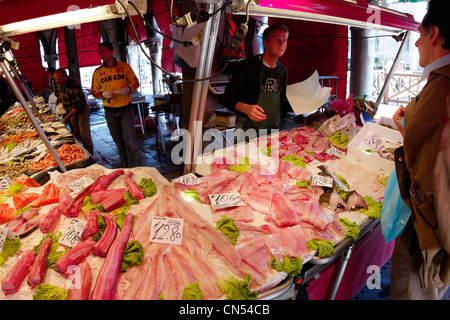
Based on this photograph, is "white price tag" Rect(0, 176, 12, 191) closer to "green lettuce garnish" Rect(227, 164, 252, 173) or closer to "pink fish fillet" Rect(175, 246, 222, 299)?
"pink fish fillet" Rect(175, 246, 222, 299)

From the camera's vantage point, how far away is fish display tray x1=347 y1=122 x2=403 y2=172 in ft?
9.83

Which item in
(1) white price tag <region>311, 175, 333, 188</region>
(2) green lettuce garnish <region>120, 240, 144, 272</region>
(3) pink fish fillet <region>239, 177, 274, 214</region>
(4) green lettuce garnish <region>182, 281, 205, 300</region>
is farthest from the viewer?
(1) white price tag <region>311, 175, 333, 188</region>

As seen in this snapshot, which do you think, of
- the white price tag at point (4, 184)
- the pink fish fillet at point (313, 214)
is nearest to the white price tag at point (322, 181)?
the pink fish fillet at point (313, 214)

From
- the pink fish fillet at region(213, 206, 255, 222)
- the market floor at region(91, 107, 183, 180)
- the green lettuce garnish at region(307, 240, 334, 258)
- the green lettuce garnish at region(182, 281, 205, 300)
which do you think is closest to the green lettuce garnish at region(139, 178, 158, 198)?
the pink fish fillet at region(213, 206, 255, 222)

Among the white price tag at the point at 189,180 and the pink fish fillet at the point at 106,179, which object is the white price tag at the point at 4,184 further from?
the white price tag at the point at 189,180

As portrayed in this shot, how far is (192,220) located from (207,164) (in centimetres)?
99

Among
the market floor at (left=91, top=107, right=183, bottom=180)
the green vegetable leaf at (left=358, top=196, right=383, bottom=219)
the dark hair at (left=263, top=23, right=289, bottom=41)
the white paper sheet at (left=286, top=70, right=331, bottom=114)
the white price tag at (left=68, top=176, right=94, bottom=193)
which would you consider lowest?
the market floor at (left=91, top=107, right=183, bottom=180)

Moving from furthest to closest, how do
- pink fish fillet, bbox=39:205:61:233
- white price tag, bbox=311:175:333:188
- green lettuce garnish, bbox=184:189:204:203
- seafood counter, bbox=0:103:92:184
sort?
seafood counter, bbox=0:103:92:184 → white price tag, bbox=311:175:333:188 → green lettuce garnish, bbox=184:189:204:203 → pink fish fillet, bbox=39:205:61:233

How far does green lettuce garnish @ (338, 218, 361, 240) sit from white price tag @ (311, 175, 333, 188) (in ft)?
1.39

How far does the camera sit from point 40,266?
65.7 inches

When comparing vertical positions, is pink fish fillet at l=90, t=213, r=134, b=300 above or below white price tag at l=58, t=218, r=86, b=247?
below

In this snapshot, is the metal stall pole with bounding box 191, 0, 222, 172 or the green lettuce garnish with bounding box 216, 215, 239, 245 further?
the metal stall pole with bounding box 191, 0, 222, 172

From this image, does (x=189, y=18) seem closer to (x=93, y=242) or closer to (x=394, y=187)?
(x=93, y=242)
